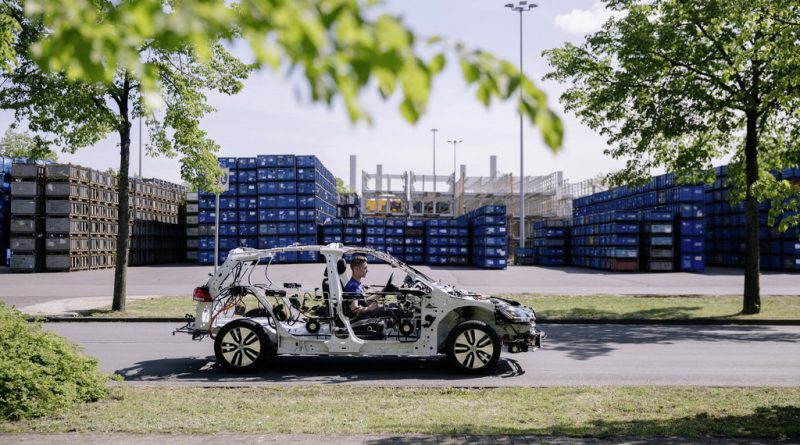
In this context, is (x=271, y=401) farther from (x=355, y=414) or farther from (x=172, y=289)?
(x=172, y=289)

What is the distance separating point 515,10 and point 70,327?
3882 centimetres

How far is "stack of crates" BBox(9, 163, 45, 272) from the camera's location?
104ft

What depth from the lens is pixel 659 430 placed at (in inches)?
245

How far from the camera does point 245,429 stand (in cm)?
618

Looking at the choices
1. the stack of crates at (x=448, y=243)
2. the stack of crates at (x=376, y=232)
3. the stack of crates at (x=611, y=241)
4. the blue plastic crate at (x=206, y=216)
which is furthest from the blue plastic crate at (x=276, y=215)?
the stack of crates at (x=611, y=241)

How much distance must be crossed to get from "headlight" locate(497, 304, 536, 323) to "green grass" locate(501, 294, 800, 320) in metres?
6.17

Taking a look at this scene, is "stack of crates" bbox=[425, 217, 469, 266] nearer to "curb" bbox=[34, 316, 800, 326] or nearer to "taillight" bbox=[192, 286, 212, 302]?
"curb" bbox=[34, 316, 800, 326]

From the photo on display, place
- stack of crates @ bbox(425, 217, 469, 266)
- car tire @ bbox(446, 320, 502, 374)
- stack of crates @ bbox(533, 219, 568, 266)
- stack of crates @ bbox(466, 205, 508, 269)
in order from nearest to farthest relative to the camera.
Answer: car tire @ bbox(446, 320, 502, 374) < stack of crates @ bbox(466, 205, 508, 269) < stack of crates @ bbox(425, 217, 469, 266) < stack of crates @ bbox(533, 219, 568, 266)

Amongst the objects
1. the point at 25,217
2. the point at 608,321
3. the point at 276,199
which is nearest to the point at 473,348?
the point at 608,321

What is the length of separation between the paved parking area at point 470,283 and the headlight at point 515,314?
1258cm

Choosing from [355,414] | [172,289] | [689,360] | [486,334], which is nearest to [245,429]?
[355,414]

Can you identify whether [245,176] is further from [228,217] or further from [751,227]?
[751,227]

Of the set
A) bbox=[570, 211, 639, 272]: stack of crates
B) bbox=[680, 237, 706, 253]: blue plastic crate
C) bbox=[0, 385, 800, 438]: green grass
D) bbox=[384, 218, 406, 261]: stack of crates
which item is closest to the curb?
bbox=[0, 385, 800, 438]: green grass

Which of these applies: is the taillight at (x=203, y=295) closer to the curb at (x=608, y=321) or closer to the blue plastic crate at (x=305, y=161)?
the curb at (x=608, y=321)
